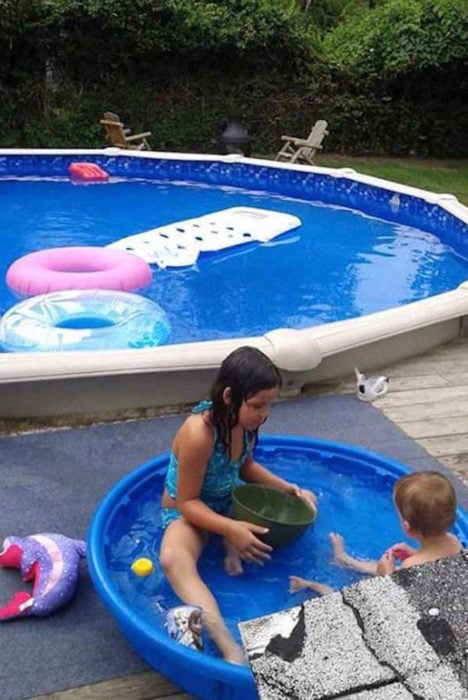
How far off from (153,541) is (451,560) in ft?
4.44

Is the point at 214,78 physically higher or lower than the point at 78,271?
higher

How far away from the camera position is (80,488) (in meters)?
3.16

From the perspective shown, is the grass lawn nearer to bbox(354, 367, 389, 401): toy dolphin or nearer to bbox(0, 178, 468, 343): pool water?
bbox(0, 178, 468, 343): pool water

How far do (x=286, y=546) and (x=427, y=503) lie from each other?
2.26 ft

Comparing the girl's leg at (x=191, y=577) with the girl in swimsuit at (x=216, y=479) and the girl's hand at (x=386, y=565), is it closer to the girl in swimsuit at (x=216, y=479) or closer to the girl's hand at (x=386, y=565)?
the girl in swimsuit at (x=216, y=479)

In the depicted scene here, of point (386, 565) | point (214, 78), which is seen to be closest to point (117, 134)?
point (214, 78)

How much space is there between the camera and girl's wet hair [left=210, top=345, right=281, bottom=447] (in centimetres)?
233

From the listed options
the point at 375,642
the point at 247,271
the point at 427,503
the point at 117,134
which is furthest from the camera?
the point at 117,134

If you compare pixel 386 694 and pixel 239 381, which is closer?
pixel 386 694

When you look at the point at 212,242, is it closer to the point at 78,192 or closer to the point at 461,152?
the point at 78,192

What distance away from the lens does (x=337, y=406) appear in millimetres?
3971

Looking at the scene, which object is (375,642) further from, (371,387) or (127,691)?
(371,387)

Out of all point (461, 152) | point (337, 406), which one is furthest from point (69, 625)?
point (461, 152)

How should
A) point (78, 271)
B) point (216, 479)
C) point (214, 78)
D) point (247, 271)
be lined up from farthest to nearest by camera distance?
point (214, 78) → point (247, 271) → point (78, 271) → point (216, 479)
